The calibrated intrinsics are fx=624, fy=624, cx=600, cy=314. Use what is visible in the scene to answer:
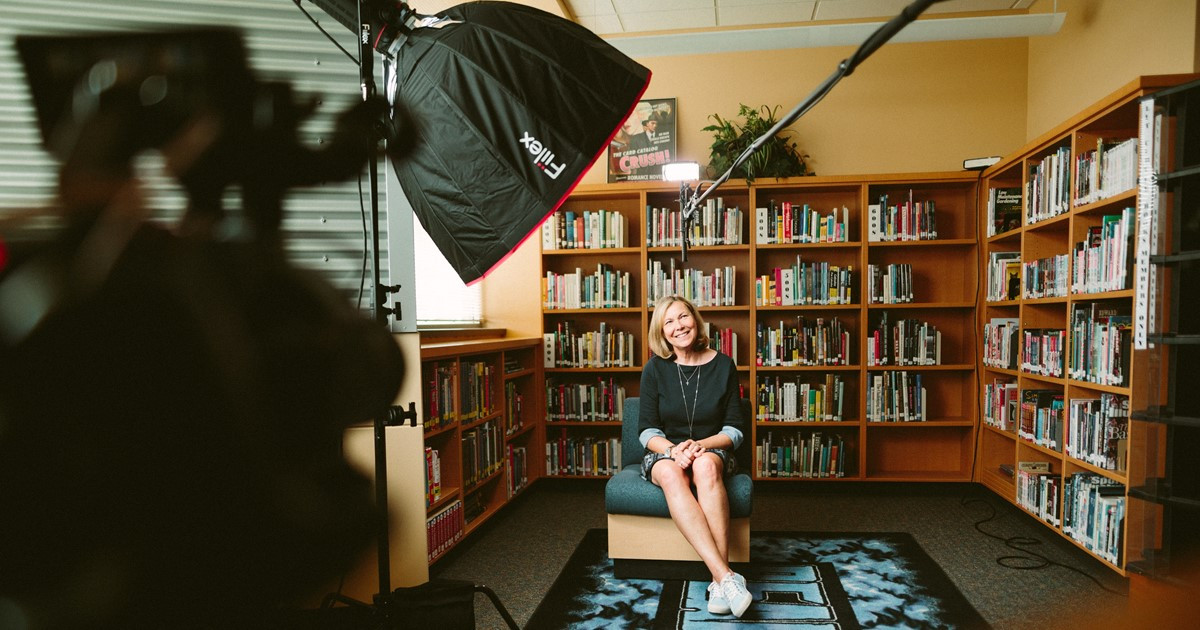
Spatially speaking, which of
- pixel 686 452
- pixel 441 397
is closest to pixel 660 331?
pixel 686 452

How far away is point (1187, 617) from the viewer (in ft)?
0.86

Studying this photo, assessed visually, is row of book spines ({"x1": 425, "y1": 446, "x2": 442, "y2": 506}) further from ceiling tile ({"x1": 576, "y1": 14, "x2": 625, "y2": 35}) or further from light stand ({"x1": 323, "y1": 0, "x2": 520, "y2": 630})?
ceiling tile ({"x1": 576, "y1": 14, "x2": 625, "y2": 35})

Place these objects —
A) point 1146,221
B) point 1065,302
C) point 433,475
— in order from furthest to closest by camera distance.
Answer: point 1065,302 → point 433,475 → point 1146,221

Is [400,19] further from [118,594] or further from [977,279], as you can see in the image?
[977,279]

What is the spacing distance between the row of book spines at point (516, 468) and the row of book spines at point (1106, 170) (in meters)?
2.93

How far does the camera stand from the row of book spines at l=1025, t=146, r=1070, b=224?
2.77 meters

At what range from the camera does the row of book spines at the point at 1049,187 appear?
2770 millimetres

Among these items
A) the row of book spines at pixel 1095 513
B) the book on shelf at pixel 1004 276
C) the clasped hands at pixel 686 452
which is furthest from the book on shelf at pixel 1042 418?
the clasped hands at pixel 686 452

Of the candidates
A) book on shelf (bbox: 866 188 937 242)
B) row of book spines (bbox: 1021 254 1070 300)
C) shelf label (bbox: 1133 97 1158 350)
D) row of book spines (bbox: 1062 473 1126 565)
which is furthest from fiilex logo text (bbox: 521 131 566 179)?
book on shelf (bbox: 866 188 937 242)

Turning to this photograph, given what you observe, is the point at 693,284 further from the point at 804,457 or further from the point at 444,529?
the point at 444,529

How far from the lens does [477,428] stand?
10.2ft

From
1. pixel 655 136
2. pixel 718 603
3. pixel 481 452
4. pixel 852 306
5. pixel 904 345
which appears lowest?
pixel 718 603

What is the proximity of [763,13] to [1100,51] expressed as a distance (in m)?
1.76

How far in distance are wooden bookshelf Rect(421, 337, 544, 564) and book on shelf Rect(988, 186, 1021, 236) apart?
8.90ft
